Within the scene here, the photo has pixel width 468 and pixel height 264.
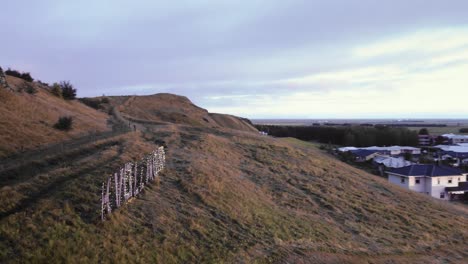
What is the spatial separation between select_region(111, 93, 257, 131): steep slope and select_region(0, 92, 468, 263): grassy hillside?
29.7 m

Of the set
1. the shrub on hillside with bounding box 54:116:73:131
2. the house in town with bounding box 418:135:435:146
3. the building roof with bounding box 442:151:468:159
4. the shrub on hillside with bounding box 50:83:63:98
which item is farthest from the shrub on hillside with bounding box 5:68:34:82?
the house in town with bounding box 418:135:435:146

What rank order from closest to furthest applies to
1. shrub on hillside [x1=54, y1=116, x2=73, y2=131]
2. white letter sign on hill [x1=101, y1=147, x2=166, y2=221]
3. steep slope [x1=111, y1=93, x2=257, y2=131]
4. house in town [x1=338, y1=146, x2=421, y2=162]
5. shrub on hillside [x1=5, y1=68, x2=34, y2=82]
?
white letter sign on hill [x1=101, y1=147, x2=166, y2=221]
shrub on hillside [x1=54, y1=116, x2=73, y2=131]
shrub on hillside [x1=5, y1=68, x2=34, y2=82]
steep slope [x1=111, y1=93, x2=257, y2=131]
house in town [x1=338, y1=146, x2=421, y2=162]

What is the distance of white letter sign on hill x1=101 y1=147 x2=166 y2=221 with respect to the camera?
999 centimetres

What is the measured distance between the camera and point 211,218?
1223 cm

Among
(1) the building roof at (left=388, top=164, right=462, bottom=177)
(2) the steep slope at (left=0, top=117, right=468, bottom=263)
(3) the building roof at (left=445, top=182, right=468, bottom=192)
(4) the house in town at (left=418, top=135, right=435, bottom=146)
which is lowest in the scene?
(3) the building roof at (left=445, top=182, right=468, bottom=192)

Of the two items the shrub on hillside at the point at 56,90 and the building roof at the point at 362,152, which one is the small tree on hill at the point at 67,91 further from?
the building roof at the point at 362,152

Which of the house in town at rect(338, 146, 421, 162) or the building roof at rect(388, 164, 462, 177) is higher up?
the building roof at rect(388, 164, 462, 177)

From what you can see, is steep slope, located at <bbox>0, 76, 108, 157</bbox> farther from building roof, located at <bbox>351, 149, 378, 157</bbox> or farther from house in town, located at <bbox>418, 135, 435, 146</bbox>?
house in town, located at <bbox>418, 135, 435, 146</bbox>

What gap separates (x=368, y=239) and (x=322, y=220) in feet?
6.43

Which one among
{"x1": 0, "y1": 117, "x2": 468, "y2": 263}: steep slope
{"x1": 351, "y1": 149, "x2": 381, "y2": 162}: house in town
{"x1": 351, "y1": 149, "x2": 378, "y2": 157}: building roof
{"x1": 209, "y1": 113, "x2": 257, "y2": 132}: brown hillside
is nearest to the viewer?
{"x1": 0, "y1": 117, "x2": 468, "y2": 263}: steep slope

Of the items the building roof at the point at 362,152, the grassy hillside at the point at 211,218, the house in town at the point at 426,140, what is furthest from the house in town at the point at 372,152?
the grassy hillside at the point at 211,218

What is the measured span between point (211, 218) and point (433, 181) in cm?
3595

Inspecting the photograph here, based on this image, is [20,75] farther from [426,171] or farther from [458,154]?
[458,154]

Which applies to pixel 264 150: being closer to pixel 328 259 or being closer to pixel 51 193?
pixel 328 259
